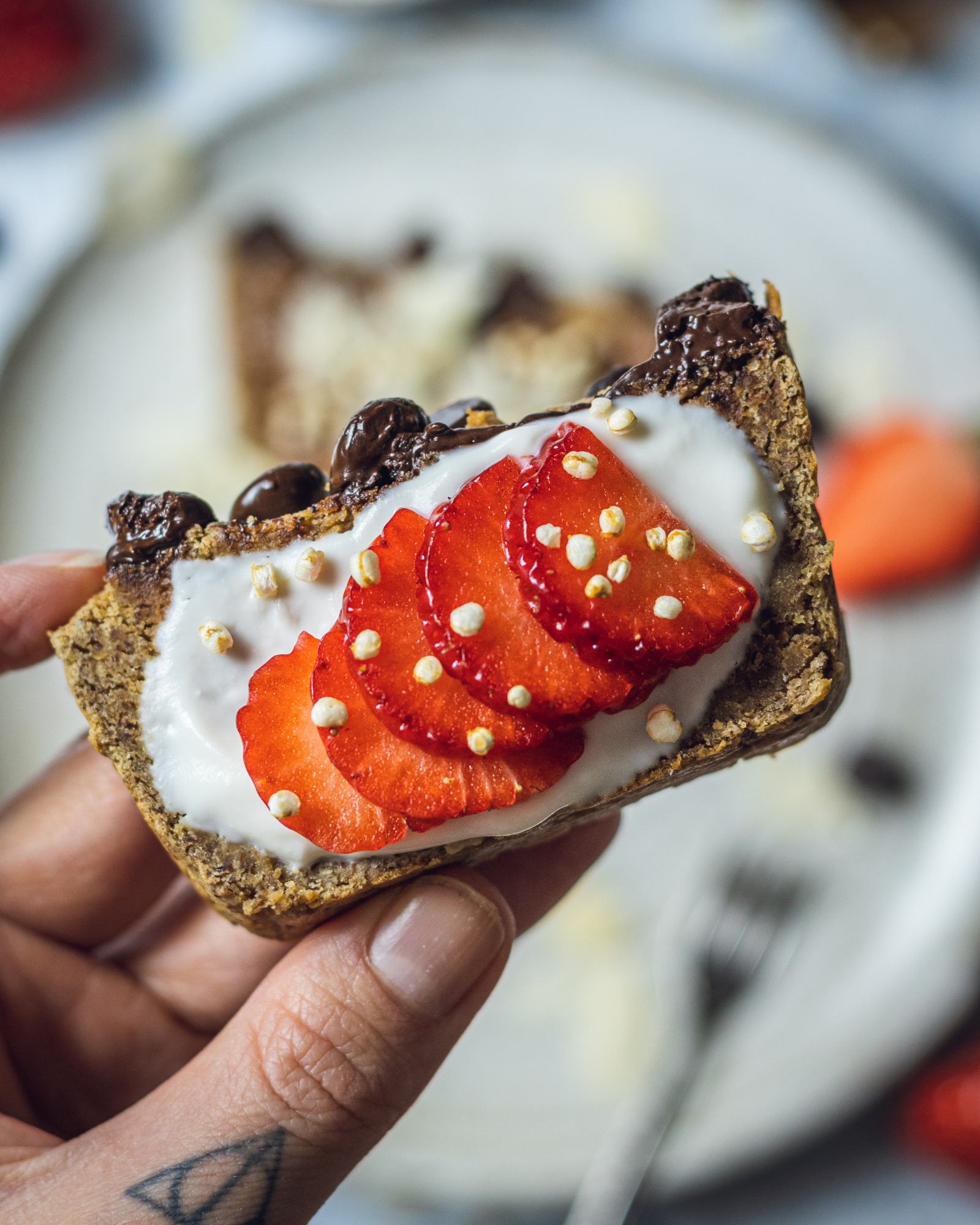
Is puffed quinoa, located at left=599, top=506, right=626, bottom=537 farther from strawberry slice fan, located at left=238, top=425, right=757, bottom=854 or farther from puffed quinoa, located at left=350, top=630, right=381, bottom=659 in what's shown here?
puffed quinoa, located at left=350, top=630, right=381, bottom=659

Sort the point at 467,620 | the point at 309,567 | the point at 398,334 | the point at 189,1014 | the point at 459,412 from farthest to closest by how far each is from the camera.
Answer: the point at 398,334
the point at 189,1014
the point at 459,412
the point at 309,567
the point at 467,620

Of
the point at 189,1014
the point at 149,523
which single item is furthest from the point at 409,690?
the point at 189,1014

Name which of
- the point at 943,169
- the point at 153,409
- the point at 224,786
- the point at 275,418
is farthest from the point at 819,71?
the point at 224,786

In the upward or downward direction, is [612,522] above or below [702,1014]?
above

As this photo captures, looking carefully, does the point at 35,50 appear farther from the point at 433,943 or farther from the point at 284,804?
the point at 433,943

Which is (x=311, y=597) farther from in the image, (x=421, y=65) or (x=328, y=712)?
(x=421, y=65)

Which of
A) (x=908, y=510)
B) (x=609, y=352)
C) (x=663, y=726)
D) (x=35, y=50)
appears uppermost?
(x=35, y=50)
